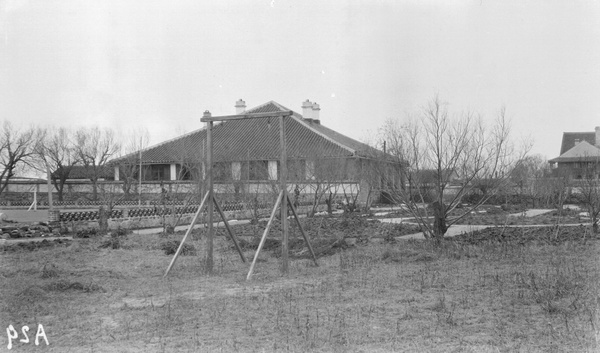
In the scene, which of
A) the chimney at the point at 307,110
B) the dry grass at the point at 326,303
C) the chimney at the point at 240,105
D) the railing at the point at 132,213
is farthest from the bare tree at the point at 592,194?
the chimney at the point at 240,105

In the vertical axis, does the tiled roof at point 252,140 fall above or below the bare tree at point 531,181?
above

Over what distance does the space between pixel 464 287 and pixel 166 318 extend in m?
3.73

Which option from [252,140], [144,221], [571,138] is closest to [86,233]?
[144,221]

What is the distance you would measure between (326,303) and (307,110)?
3655 centimetres

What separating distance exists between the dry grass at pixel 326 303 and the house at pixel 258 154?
12.5 m

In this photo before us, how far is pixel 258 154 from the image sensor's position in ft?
117

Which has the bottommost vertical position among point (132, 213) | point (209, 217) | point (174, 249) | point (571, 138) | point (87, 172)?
point (174, 249)

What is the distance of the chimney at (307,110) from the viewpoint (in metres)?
42.9

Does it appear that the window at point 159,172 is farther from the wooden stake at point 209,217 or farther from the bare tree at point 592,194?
the wooden stake at point 209,217

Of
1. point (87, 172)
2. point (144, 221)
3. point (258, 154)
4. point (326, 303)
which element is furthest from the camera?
point (87, 172)

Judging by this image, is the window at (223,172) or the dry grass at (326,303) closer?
the dry grass at (326,303)

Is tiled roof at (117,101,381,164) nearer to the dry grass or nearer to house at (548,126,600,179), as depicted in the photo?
house at (548,126,600,179)

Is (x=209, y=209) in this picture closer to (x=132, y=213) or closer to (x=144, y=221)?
(x=144, y=221)

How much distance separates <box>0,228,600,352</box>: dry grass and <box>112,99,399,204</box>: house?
12.5m
